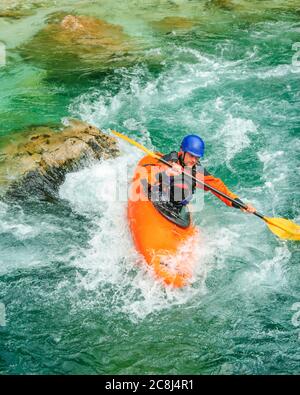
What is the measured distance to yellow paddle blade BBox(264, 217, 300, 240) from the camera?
6215 mm

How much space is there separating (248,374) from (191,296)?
3.91ft

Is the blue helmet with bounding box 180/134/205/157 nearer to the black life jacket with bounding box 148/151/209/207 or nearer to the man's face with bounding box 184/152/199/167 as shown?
the man's face with bounding box 184/152/199/167

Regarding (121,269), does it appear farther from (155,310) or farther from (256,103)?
(256,103)

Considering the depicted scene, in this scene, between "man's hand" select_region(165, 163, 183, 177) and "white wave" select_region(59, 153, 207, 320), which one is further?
"man's hand" select_region(165, 163, 183, 177)

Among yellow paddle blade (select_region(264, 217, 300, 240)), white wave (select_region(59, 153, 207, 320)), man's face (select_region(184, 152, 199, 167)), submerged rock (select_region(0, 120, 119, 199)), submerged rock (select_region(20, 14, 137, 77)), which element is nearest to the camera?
white wave (select_region(59, 153, 207, 320))

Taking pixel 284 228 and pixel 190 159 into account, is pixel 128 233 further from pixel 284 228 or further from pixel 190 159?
pixel 284 228

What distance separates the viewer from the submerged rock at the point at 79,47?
1133cm

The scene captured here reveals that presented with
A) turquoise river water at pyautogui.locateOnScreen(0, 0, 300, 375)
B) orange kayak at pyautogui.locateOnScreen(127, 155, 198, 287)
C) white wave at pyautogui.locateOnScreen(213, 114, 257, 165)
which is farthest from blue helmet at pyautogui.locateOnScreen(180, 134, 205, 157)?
white wave at pyautogui.locateOnScreen(213, 114, 257, 165)

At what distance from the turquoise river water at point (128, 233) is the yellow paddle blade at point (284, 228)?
0.89ft

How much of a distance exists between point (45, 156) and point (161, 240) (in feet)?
8.79

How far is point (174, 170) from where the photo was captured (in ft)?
20.2

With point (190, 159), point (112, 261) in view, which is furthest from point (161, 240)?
point (190, 159)

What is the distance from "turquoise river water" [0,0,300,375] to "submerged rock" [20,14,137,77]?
0.13 metres

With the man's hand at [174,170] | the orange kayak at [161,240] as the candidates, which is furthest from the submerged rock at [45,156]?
the man's hand at [174,170]
